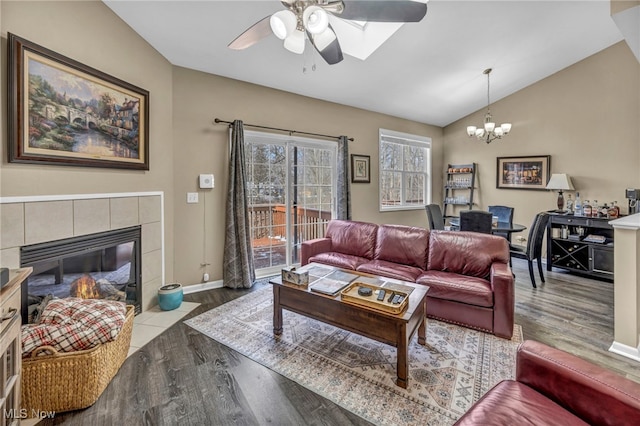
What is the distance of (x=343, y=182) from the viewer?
4.85 meters

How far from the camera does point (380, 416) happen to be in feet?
5.48

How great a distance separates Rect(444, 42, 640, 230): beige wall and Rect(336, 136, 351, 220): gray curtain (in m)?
3.17

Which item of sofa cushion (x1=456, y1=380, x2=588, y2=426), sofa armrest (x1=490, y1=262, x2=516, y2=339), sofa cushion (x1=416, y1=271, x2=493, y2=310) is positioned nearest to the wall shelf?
sofa cushion (x1=416, y1=271, x2=493, y2=310)

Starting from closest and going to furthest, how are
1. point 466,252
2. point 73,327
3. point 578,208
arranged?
point 73,327 < point 466,252 < point 578,208

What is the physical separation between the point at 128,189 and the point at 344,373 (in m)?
A: 2.60

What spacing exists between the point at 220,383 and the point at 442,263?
241cm

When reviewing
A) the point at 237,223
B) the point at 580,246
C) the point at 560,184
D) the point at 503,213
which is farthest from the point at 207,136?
the point at 580,246

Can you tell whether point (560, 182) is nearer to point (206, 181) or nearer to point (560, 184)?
point (560, 184)

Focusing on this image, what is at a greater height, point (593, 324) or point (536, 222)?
point (536, 222)

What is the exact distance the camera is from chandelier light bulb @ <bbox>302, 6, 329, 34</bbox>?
174 cm

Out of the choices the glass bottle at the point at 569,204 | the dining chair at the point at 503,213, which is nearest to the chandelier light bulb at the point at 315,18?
the dining chair at the point at 503,213

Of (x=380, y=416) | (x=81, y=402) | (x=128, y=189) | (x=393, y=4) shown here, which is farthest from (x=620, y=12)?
(x=81, y=402)

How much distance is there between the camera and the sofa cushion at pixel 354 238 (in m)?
3.71

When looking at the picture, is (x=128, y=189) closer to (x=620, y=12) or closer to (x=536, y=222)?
(x=620, y=12)
